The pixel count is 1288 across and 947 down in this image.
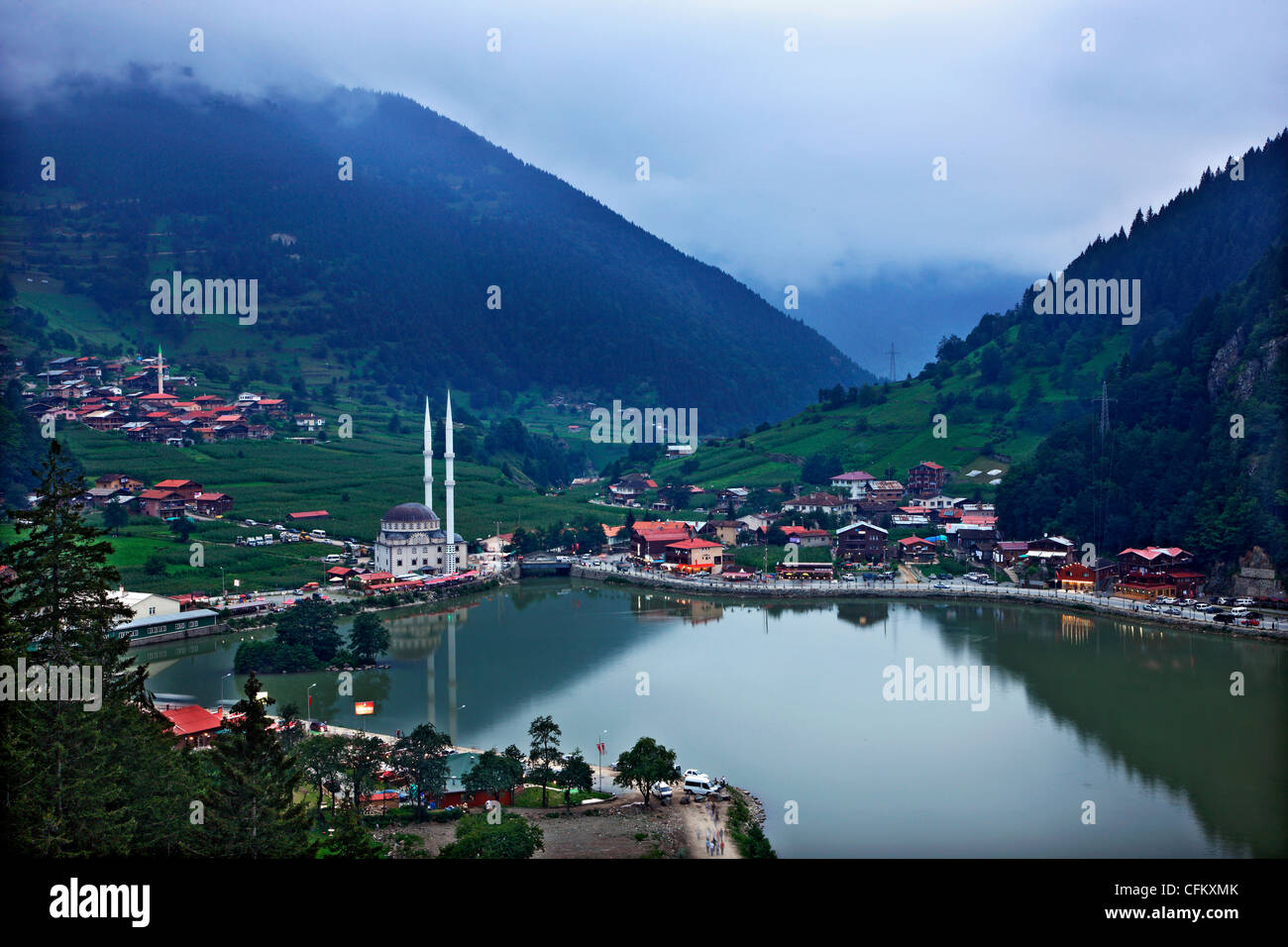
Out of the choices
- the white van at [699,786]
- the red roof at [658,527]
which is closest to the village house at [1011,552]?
the red roof at [658,527]

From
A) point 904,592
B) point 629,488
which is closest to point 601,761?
point 904,592

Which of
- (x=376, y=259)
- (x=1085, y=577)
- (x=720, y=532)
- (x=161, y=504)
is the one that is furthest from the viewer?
(x=376, y=259)

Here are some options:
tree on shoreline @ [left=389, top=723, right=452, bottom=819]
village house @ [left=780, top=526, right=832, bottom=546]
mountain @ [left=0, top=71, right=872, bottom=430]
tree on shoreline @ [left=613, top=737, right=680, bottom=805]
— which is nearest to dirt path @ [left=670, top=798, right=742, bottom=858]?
tree on shoreline @ [left=613, top=737, right=680, bottom=805]

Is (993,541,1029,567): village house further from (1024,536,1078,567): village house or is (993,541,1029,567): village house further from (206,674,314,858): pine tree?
(206,674,314,858): pine tree

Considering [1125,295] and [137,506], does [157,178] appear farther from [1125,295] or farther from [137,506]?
[1125,295]

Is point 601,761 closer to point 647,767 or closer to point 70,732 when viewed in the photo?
point 647,767
